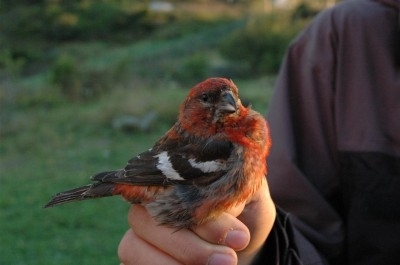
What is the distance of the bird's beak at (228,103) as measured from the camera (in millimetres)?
1861

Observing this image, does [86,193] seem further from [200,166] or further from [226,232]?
[226,232]

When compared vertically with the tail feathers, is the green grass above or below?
below

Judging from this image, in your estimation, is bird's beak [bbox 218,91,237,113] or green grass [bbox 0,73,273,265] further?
green grass [bbox 0,73,273,265]

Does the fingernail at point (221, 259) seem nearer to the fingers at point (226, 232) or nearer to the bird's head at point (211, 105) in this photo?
the fingers at point (226, 232)

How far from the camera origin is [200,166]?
1.81 metres

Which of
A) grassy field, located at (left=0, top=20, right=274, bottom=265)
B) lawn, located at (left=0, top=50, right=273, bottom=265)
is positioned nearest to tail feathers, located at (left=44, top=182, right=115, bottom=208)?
grassy field, located at (left=0, top=20, right=274, bottom=265)

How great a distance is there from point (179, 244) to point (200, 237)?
0.06 m

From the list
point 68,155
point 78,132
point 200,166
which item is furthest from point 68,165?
point 200,166

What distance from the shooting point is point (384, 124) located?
2344 millimetres

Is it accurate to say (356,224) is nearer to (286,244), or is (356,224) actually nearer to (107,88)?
(286,244)

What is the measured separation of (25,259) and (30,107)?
25.4 ft

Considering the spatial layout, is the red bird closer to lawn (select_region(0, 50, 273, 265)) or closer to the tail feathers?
the tail feathers

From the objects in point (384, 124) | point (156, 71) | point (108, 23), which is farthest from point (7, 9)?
point (384, 124)

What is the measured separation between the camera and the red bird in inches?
69.6
